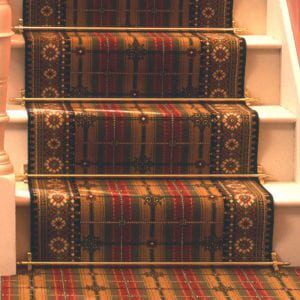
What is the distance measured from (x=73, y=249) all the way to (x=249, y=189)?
0.55m

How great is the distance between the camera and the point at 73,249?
313 cm

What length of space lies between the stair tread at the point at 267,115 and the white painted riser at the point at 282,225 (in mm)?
203

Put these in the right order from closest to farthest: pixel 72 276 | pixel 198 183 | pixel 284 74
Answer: pixel 72 276, pixel 198 183, pixel 284 74

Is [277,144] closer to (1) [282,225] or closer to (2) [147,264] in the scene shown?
(1) [282,225]

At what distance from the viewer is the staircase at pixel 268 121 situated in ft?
10.4

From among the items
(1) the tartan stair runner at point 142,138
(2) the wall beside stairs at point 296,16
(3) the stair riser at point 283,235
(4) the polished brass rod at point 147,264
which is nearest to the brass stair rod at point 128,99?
(1) the tartan stair runner at point 142,138

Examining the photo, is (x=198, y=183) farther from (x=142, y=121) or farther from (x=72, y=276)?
(x=72, y=276)

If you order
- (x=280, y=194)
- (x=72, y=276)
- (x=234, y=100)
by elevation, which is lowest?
(x=72, y=276)

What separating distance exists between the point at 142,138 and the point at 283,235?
20.1 inches

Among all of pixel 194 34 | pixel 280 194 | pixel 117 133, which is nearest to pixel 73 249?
pixel 117 133

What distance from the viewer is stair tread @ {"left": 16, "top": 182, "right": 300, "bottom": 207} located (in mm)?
3096

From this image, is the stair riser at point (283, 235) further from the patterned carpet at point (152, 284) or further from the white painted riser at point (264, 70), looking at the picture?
the white painted riser at point (264, 70)

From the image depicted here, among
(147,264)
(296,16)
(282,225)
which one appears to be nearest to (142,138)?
(147,264)

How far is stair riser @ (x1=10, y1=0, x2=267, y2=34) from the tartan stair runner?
0.05 metres
